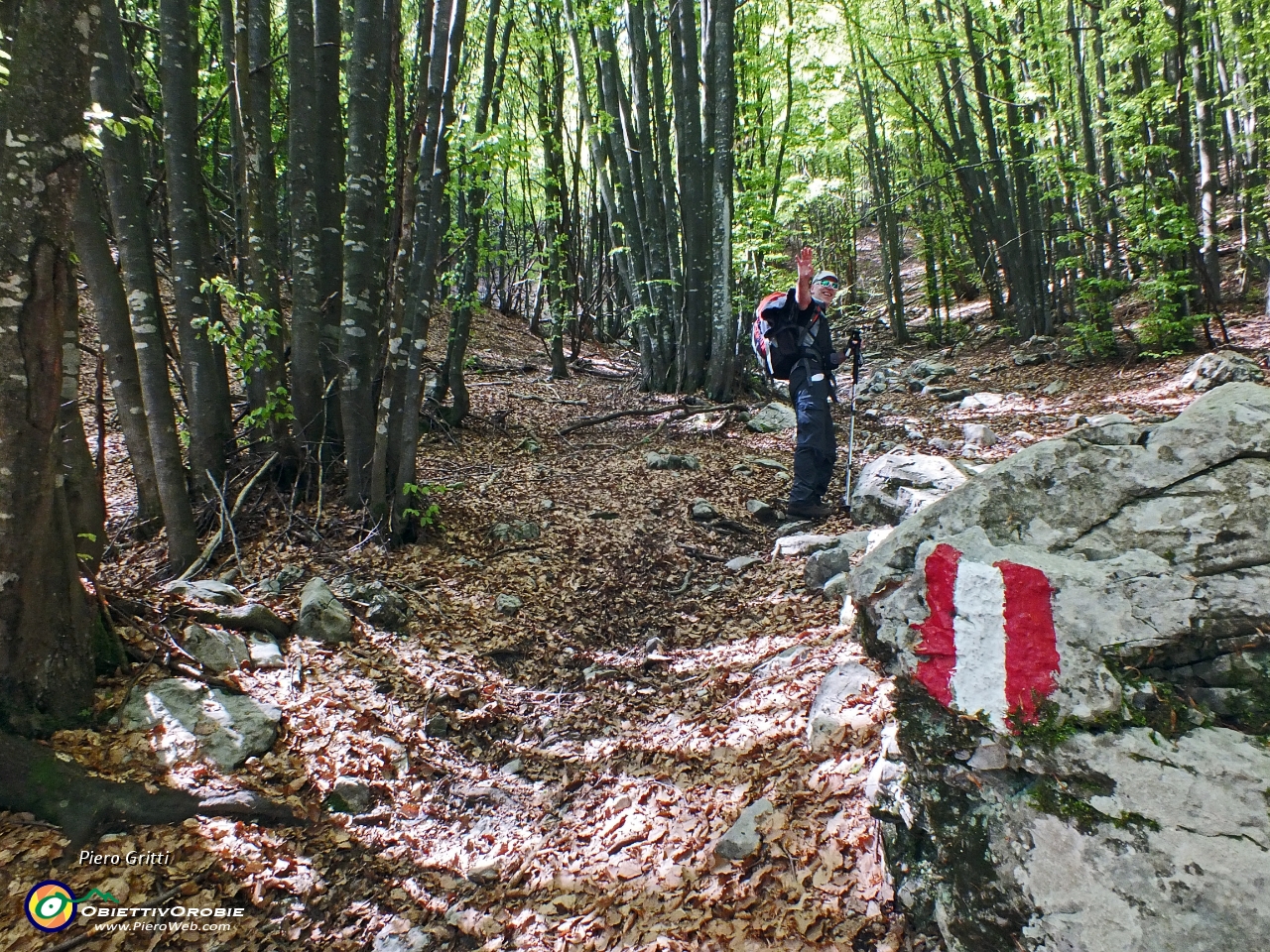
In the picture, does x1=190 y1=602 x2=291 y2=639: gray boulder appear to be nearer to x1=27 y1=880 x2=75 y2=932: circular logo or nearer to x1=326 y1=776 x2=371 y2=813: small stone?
x1=326 y1=776 x2=371 y2=813: small stone

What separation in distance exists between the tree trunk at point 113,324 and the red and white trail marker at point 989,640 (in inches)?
201

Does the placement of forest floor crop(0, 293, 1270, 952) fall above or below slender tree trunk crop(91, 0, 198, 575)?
below

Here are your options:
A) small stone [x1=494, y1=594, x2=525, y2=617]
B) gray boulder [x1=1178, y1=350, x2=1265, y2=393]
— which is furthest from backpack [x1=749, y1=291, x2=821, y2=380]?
gray boulder [x1=1178, y1=350, x2=1265, y2=393]

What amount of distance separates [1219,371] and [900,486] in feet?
20.1

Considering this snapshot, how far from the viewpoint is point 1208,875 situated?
1757mm

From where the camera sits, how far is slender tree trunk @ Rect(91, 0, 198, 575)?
4703mm

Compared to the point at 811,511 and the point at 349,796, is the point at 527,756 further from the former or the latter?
the point at 811,511

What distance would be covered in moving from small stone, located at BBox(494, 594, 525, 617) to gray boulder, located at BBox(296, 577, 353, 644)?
1124 millimetres

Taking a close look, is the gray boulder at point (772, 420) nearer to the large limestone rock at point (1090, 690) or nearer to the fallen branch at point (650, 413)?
the fallen branch at point (650, 413)

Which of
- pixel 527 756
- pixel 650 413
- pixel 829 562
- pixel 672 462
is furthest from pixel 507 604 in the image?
pixel 650 413

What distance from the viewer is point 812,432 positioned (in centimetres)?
655

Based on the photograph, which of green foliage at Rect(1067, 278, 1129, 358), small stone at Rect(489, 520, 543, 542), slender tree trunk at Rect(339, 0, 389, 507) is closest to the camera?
slender tree trunk at Rect(339, 0, 389, 507)

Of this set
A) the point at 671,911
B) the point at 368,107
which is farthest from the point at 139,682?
the point at 368,107

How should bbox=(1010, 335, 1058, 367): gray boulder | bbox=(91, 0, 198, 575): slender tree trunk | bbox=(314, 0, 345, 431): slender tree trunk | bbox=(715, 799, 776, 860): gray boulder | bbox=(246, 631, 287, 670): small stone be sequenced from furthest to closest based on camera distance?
bbox=(1010, 335, 1058, 367): gray boulder → bbox=(314, 0, 345, 431): slender tree trunk → bbox=(91, 0, 198, 575): slender tree trunk → bbox=(246, 631, 287, 670): small stone → bbox=(715, 799, 776, 860): gray boulder
